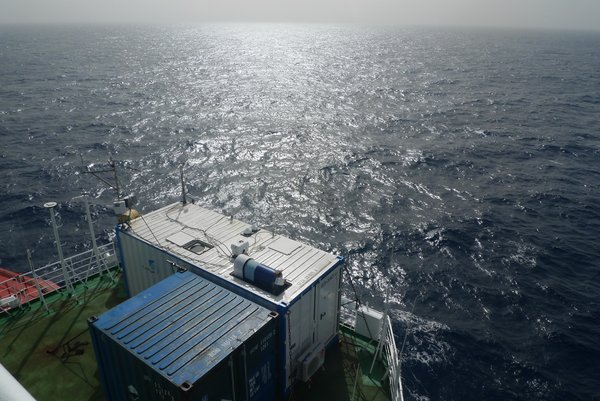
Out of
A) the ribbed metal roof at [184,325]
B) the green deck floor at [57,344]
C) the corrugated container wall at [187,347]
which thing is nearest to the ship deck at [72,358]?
the green deck floor at [57,344]

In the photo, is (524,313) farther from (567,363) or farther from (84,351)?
(84,351)

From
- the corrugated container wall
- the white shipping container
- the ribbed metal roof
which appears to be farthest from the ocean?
the ribbed metal roof

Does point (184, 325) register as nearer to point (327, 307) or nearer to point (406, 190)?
point (327, 307)

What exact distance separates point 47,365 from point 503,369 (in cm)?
2592

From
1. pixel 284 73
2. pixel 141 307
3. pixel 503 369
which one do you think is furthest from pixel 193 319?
pixel 284 73

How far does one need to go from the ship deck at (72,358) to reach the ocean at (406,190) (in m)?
9.01

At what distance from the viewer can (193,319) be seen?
14.4m

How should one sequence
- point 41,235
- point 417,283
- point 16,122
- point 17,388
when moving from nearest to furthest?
point 17,388 → point 417,283 → point 41,235 → point 16,122

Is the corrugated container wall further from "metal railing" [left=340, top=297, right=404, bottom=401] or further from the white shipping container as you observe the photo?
"metal railing" [left=340, top=297, right=404, bottom=401]

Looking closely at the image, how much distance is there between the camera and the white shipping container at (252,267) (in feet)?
52.5

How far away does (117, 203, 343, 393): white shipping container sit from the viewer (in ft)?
52.5

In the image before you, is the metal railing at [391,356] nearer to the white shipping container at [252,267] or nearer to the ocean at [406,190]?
the white shipping container at [252,267]

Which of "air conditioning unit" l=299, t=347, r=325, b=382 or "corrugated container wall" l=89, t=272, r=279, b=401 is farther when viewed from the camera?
"air conditioning unit" l=299, t=347, r=325, b=382

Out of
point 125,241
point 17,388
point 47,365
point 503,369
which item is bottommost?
point 503,369
